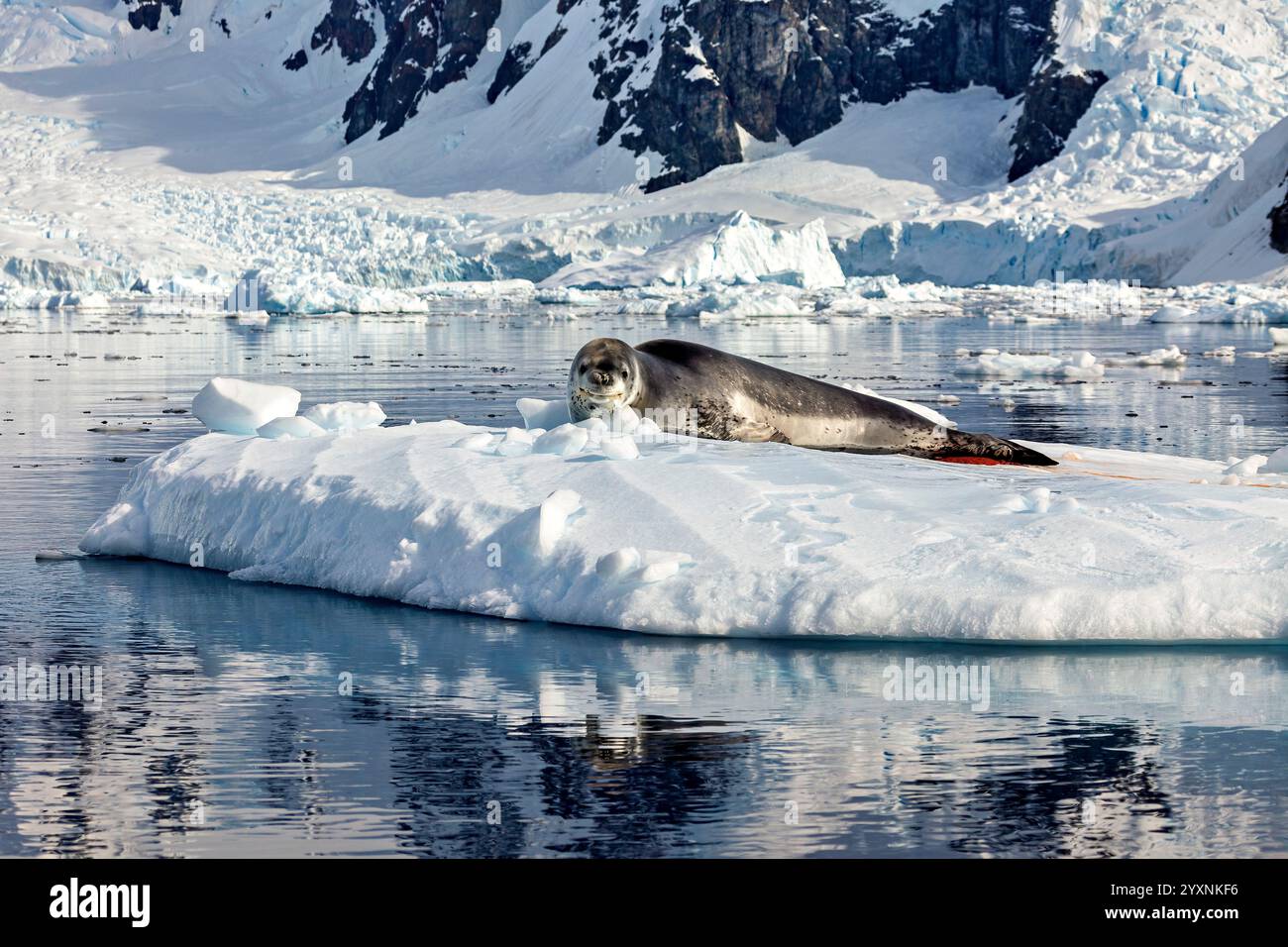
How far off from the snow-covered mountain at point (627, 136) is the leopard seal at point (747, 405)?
49.3 meters

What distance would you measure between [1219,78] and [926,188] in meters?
19.3

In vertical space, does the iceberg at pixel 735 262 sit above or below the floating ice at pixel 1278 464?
above

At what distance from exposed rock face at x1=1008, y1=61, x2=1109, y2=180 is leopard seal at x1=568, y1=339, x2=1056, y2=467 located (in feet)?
252

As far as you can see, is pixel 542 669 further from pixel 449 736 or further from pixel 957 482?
pixel 957 482

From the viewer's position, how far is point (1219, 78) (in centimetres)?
7331

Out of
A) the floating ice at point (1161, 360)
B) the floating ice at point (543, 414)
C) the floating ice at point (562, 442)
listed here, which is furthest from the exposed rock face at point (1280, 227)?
the floating ice at point (562, 442)

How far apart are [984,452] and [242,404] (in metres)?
4.60

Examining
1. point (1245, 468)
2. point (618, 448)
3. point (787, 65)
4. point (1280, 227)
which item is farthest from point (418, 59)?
point (618, 448)

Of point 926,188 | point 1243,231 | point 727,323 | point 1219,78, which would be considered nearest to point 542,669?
point 727,323

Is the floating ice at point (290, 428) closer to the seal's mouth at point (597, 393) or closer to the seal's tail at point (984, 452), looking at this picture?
the seal's mouth at point (597, 393)

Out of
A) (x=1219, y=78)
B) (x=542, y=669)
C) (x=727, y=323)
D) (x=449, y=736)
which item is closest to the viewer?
(x=449, y=736)

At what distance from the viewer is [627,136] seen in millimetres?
102688

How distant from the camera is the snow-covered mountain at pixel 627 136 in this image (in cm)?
6956
